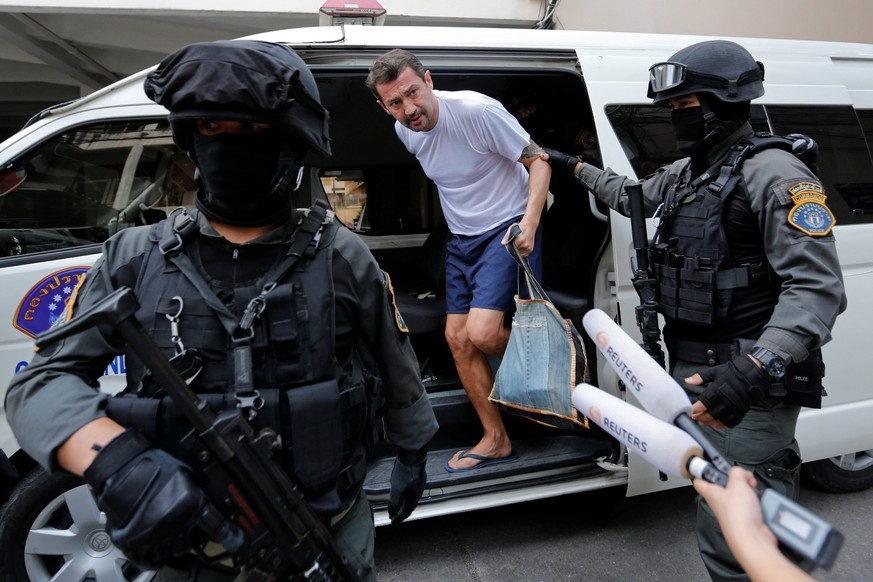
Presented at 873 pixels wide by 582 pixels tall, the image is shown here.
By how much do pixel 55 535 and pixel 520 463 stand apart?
1921 millimetres

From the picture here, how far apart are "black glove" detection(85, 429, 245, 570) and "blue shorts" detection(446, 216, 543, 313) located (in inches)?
78.4

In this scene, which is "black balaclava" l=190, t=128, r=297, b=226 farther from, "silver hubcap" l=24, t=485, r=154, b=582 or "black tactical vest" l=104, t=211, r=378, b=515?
"silver hubcap" l=24, t=485, r=154, b=582

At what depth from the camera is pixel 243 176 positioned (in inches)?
47.7

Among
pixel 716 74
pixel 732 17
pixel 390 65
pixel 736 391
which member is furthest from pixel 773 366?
pixel 732 17

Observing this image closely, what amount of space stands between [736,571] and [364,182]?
3.61 metres

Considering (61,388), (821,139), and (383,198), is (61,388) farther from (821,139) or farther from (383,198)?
(383,198)

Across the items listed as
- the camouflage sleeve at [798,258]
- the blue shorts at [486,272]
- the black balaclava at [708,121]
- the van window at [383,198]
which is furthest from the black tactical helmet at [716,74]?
the van window at [383,198]

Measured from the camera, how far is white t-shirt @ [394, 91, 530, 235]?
9.21 ft

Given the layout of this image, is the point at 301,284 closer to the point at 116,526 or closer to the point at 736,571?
the point at 116,526

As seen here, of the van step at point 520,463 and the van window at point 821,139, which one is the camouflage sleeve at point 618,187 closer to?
the van window at point 821,139

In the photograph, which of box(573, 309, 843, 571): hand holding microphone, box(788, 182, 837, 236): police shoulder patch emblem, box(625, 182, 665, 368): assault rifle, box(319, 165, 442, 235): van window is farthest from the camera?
box(319, 165, 442, 235): van window

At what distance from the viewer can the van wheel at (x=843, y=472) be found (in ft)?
10.4

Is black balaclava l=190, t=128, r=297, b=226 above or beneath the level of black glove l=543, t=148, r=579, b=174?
beneath

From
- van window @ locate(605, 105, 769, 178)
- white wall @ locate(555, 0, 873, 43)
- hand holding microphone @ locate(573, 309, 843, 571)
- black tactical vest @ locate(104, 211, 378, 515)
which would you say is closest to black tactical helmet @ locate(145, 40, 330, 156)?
black tactical vest @ locate(104, 211, 378, 515)
